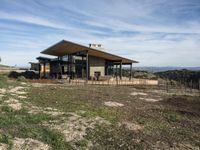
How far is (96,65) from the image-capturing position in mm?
42500

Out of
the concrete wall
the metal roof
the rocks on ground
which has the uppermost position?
the metal roof

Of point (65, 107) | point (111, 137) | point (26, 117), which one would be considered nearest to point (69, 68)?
point (65, 107)

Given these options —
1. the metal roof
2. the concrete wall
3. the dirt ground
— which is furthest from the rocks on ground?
the concrete wall

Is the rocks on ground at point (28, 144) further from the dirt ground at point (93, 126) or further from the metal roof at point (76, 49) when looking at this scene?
the metal roof at point (76, 49)

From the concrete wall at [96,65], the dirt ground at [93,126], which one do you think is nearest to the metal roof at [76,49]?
the concrete wall at [96,65]

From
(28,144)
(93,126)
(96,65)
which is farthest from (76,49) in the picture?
(28,144)

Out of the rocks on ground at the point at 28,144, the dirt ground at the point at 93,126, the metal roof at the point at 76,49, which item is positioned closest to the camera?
the rocks on ground at the point at 28,144

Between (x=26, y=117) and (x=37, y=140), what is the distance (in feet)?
10.5

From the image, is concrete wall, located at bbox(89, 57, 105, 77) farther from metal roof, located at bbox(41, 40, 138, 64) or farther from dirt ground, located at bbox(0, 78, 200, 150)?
dirt ground, located at bbox(0, 78, 200, 150)

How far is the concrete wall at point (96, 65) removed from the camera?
4175cm

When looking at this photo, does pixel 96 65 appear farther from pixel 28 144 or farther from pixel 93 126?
pixel 28 144

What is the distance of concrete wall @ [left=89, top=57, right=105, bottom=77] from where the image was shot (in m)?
41.8

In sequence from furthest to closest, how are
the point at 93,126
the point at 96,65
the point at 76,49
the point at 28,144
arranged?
the point at 96,65 → the point at 76,49 → the point at 93,126 → the point at 28,144

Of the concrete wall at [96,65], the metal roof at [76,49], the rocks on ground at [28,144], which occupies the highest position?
the metal roof at [76,49]
